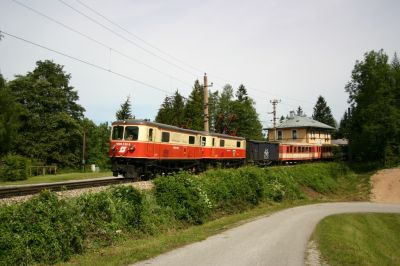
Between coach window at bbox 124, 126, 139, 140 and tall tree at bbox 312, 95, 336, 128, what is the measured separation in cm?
11475

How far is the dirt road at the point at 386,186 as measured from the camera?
44.2 m

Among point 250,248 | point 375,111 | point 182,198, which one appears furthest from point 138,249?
point 375,111

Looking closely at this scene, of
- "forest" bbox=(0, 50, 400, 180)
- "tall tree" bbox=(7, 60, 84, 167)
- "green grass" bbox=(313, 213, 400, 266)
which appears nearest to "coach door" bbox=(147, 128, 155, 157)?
"green grass" bbox=(313, 213, 400, 266)

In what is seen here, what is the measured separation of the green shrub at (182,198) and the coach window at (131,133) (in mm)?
5738

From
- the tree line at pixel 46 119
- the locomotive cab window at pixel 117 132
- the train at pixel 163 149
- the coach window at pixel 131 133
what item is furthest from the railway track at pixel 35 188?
the tree line at pixel 46 119

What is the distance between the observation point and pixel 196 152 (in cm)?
3158

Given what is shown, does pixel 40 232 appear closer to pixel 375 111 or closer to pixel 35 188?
pixel 35 188

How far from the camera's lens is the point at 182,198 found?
1845 centimetres

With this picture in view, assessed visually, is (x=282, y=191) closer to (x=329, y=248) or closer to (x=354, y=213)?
(x=354, y=213)

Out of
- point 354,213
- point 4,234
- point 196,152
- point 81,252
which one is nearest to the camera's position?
point 4,234

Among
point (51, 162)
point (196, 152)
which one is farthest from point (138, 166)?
point (51, 162)

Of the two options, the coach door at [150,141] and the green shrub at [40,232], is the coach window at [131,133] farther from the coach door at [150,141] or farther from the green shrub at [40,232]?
the green shrub at [40,232]

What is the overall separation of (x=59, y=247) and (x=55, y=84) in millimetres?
52823

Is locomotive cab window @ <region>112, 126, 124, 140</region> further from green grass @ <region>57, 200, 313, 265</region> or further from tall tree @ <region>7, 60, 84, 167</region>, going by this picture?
tall tree @ <region>7, 60, 84, 167</region>
